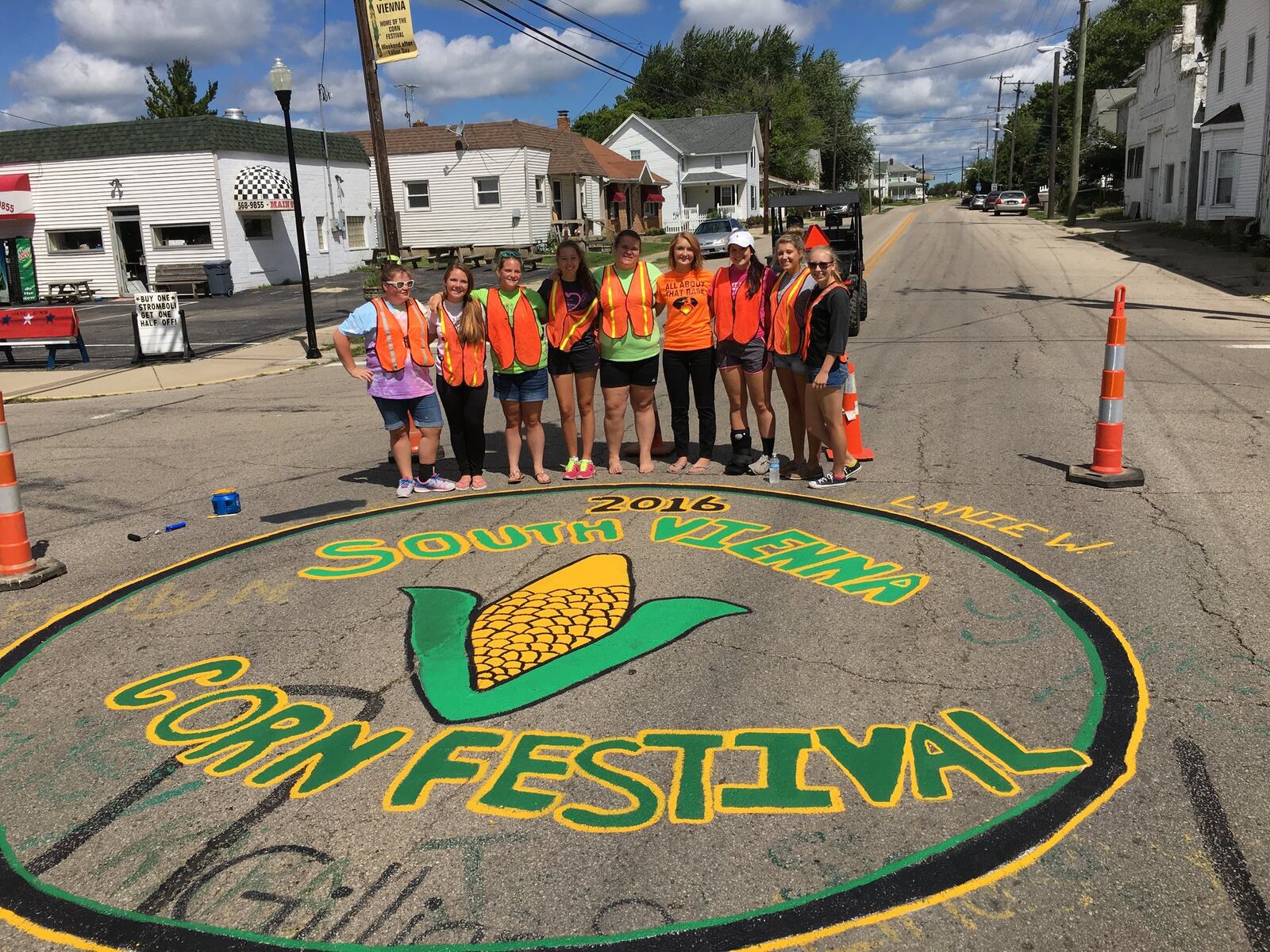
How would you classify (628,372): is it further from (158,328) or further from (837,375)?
(158,328)

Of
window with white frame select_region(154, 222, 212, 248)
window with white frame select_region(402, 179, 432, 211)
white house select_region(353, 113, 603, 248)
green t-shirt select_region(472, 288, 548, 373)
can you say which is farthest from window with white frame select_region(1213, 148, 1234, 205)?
green t-shirt select_region(472, 288, 548, 373)

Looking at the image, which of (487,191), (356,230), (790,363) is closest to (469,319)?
(790,363)

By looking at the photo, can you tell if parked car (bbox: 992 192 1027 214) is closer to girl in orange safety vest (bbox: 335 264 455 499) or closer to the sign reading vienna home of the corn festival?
girl in orange safety vest (bbox: 335 264 455 499)

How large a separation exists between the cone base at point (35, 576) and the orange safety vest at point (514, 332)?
3086 mm

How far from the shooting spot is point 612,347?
7422 millimetres

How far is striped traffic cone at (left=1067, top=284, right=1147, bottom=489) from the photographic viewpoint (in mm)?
7098

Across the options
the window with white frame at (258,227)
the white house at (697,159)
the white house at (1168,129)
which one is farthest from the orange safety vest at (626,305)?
the white house at (697,159)

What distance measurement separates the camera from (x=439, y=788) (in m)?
3.54

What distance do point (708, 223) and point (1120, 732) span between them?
35.6 metres

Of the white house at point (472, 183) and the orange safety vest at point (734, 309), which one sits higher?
the white house at point (472, 183)

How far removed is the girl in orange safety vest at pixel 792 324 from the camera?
698 centimetres

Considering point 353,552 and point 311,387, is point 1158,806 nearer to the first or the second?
point 353,552

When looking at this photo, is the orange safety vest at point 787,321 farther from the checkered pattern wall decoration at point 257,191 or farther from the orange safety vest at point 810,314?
the checkered pattern wall decoration at point 257,191

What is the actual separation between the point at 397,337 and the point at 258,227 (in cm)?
2810
